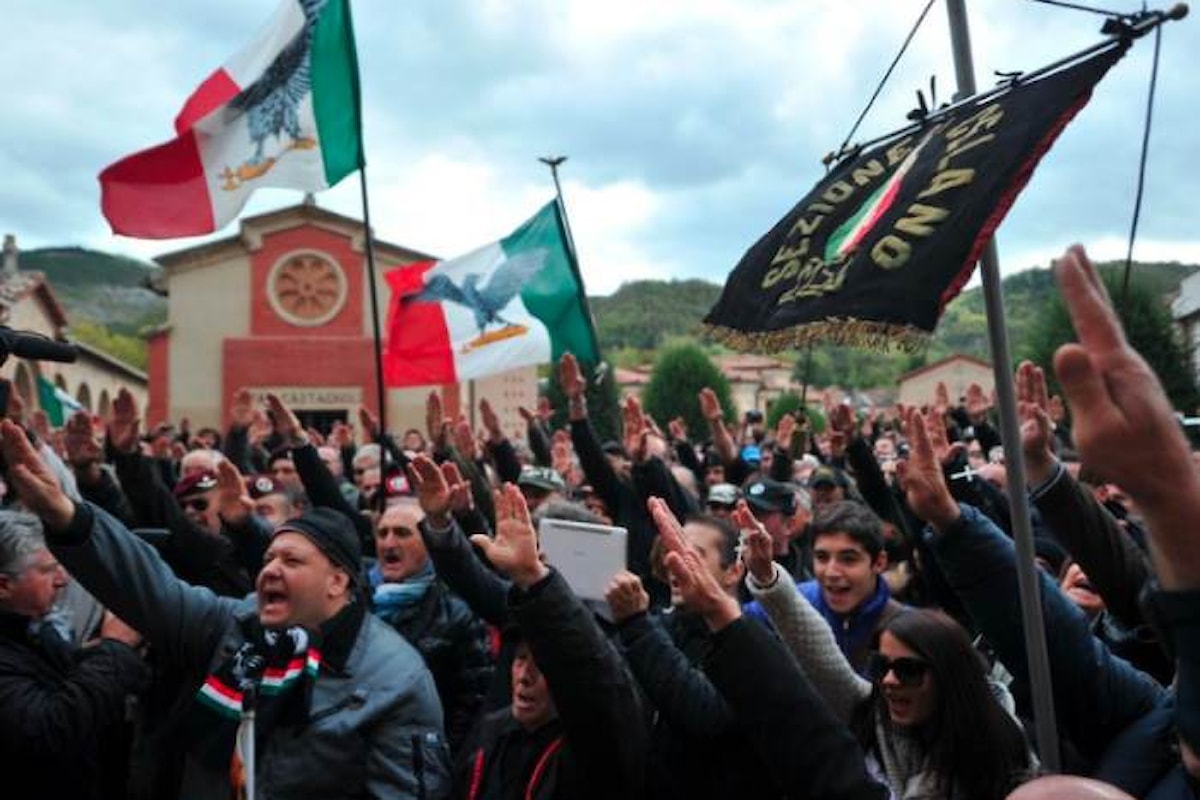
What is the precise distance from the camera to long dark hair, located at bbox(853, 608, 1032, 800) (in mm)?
2396

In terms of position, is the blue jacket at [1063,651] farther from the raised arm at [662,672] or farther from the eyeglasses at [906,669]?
the raised arm at [662,672]

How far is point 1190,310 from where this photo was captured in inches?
592

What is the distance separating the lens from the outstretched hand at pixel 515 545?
8.57ft

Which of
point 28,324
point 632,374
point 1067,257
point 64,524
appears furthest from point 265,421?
point 632,374

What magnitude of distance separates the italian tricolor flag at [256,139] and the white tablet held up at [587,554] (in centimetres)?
448

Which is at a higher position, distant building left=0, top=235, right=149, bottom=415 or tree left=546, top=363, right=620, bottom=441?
distant building left=0, top=235, right=149, bottom=415

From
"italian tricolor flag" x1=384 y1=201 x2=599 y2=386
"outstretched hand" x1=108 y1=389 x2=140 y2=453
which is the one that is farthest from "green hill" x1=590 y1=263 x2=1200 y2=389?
"outstretched hand" x1=108 y1=389 x2=140 y2=453

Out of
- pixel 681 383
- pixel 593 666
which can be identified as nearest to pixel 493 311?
pixel 593 666

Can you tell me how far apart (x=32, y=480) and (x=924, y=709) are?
2361 mm

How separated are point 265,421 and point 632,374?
72935 millimetres

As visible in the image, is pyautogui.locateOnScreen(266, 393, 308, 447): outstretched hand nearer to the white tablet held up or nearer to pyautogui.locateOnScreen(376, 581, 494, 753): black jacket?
pyautogui.locateOnScreen(376, 581, 494, 753): black jacket

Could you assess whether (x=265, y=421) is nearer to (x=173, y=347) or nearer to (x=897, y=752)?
(x=897, y=752)

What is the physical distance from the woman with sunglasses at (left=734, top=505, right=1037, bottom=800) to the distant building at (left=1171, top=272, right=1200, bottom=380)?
5.83 m

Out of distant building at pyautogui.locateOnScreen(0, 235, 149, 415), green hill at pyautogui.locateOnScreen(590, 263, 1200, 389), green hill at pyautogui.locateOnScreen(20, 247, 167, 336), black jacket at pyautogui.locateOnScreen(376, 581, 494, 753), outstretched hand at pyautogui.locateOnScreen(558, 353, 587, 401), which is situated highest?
green hill at pyautogui.locateOnScreen(20, 247, 167, 336)
